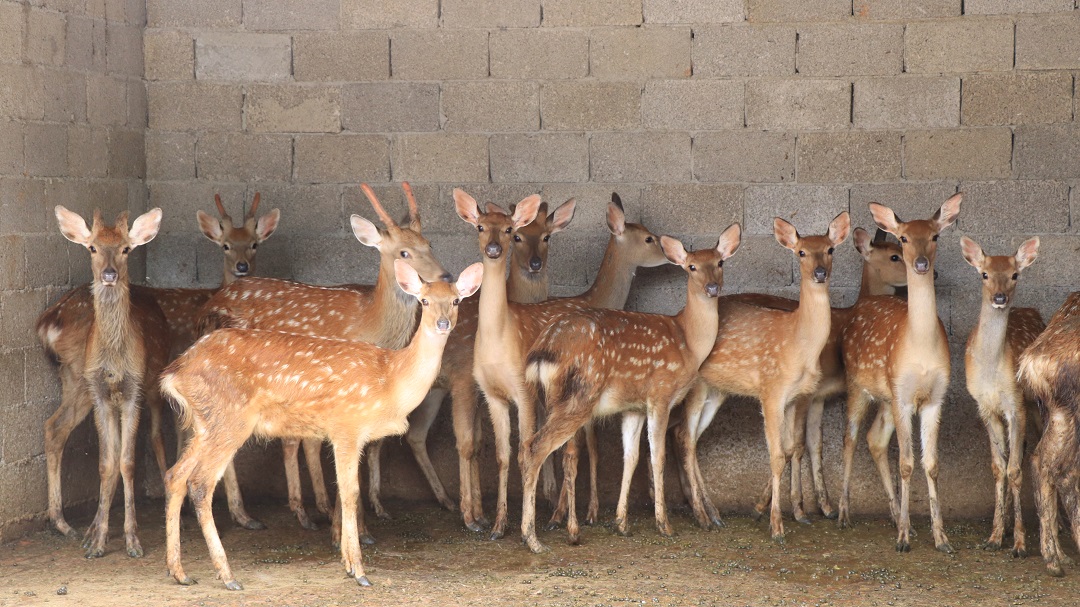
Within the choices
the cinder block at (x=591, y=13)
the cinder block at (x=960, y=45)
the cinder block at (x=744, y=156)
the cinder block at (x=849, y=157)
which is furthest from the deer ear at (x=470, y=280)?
the cinder block at (x=960, y=45)

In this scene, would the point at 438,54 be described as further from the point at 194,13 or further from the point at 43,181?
the point at 43,181

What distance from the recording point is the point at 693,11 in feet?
24.9

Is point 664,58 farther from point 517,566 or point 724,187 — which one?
point 517,566

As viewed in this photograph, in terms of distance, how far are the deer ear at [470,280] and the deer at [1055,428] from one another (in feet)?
8.70

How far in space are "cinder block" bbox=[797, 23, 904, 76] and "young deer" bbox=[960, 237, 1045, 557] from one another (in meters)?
1.37

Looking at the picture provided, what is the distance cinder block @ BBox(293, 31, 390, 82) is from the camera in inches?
309

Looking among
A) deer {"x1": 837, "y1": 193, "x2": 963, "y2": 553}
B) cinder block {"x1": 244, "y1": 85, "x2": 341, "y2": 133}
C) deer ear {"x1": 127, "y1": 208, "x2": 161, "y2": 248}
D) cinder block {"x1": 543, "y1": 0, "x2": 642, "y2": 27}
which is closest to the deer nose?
deer {"x1": 837, "y1": 193, "x2": 963, "y2": 553}

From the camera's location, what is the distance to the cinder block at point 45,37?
682 cm

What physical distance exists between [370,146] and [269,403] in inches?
93.1

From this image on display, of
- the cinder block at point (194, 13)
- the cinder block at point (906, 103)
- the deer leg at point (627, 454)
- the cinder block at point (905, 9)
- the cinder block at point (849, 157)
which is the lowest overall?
the deer leg at point (627, 454)

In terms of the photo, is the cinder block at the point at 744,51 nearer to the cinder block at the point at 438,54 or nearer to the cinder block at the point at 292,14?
the cinder block at the point at 438,54

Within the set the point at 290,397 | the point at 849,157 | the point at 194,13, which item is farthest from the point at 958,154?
the point at 194,13

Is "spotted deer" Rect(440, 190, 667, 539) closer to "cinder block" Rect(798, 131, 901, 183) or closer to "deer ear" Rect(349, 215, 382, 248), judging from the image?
"deer ear" Rect(349, 215, 382, 248)

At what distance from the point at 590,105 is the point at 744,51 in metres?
0.94
